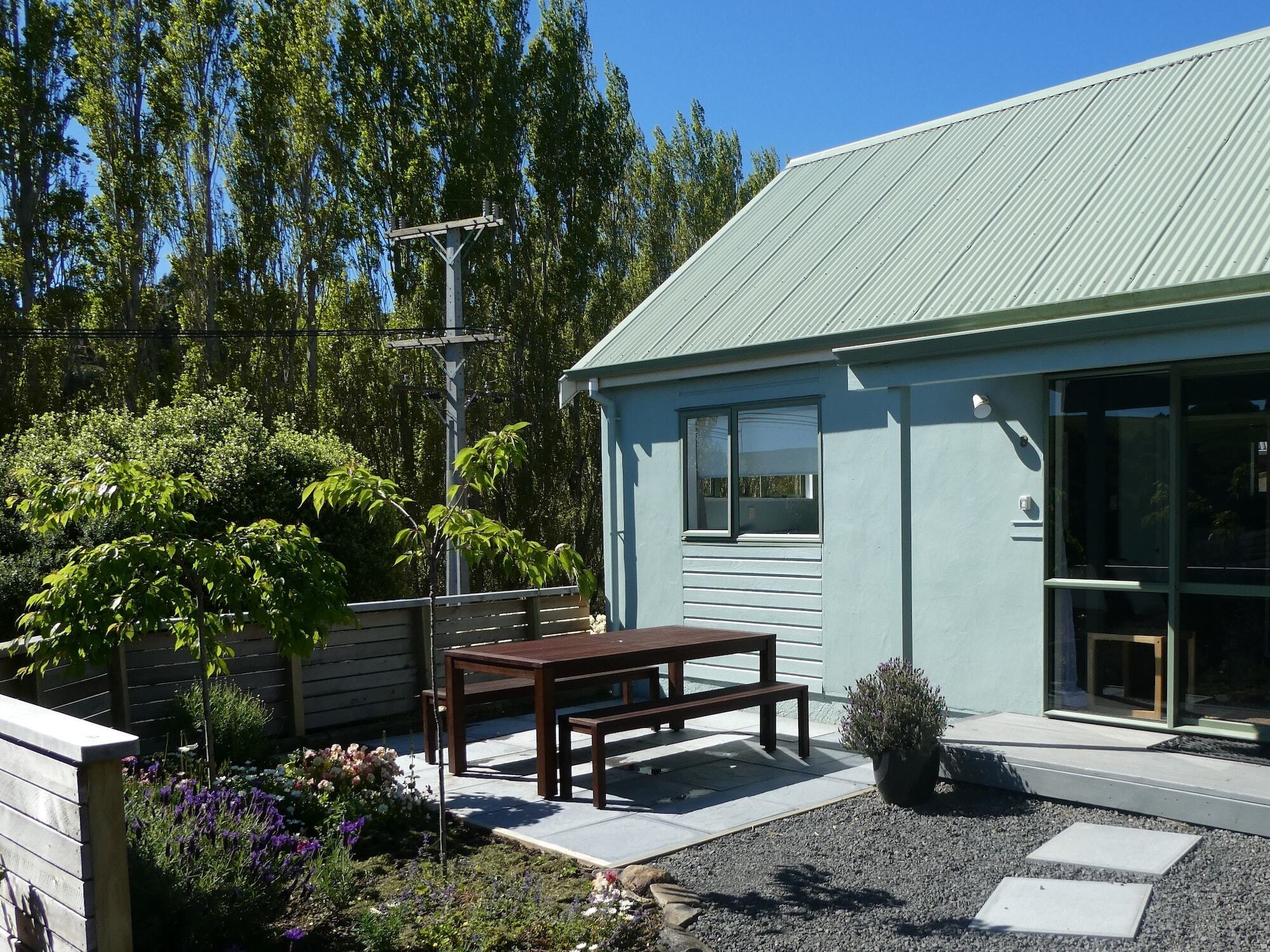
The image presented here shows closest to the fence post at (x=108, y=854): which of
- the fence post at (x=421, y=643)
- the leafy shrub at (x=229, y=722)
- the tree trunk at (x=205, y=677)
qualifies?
the tree trunk at (x=205, y=677)

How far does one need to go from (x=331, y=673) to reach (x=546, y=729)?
8.29ft

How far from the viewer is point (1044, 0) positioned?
10.4m

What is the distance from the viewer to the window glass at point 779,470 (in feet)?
29.1

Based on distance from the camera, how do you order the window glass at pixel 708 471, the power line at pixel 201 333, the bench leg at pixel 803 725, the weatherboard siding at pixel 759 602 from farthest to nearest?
the power line at pixel 201 333 < the window glass at pixel 708 471 < the weatherboard siding at pixel 759 602 < the bench leg at pixel 803 725

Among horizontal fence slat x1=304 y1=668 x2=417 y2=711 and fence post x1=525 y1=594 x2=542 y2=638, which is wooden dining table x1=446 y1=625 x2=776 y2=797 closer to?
horizontal fence slat x1=304 y1=668 x2=417 y2=711


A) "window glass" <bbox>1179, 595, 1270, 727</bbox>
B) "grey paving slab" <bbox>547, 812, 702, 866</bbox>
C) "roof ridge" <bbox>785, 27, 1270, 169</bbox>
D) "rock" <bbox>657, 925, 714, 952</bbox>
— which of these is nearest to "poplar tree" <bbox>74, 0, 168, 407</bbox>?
"roof ridge" <bbox>785, 27, 1270, 169</bbox>

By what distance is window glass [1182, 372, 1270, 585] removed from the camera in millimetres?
6438

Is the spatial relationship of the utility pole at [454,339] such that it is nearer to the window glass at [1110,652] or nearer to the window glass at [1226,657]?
the window glass at [1110,652]

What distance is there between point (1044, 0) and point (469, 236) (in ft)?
34.8

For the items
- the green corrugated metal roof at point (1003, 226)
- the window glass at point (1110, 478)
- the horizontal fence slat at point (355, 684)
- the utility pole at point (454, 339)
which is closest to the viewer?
the window glass at point (1110, 478)

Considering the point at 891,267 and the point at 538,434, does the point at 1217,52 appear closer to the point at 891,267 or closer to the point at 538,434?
the point at 891,267

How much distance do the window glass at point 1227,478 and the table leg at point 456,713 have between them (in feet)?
15.4

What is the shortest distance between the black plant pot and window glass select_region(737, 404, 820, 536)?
111 inches

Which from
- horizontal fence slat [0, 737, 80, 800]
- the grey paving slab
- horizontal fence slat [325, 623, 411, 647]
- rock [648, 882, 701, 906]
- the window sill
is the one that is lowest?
the grey paving slab
